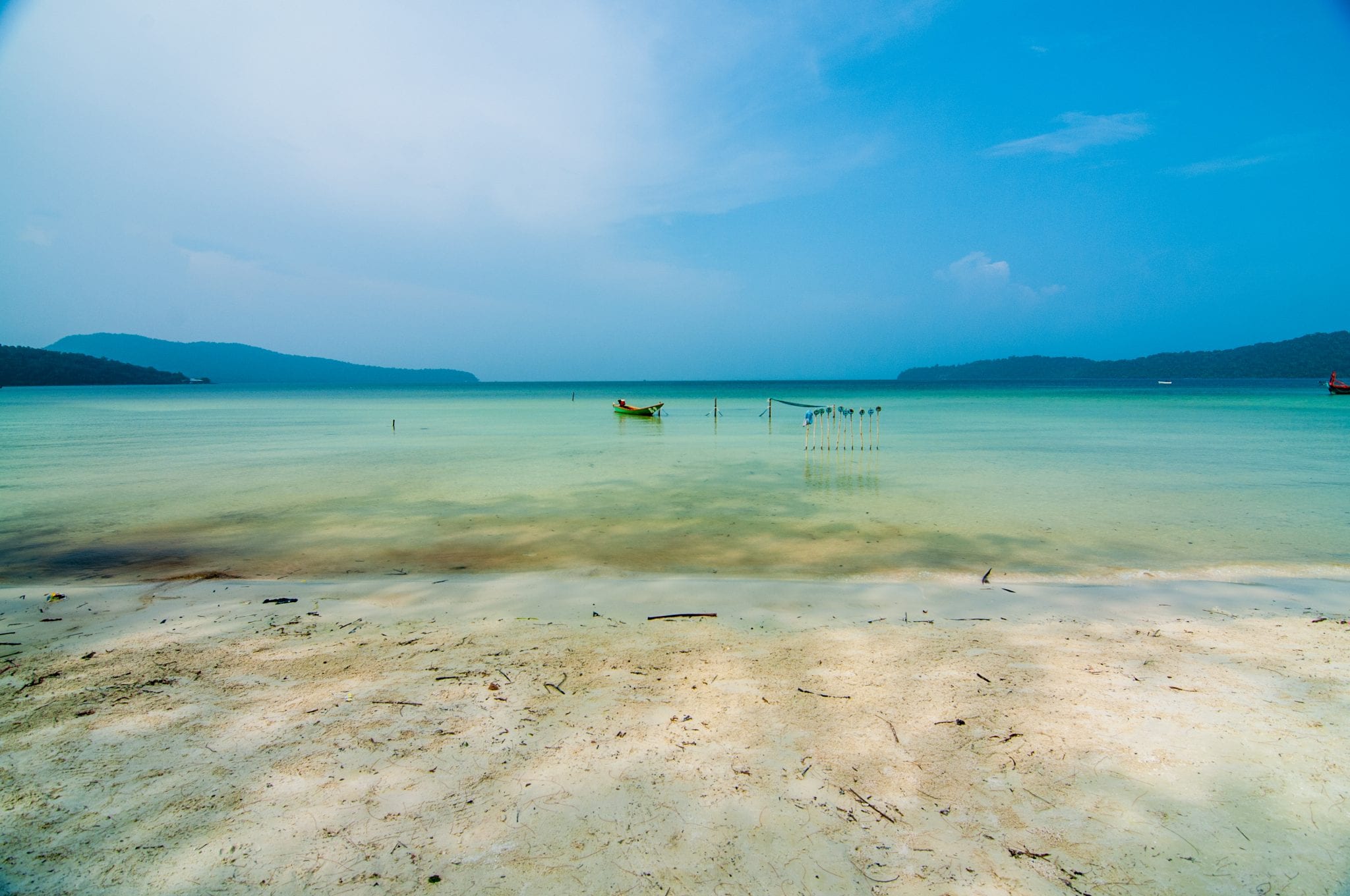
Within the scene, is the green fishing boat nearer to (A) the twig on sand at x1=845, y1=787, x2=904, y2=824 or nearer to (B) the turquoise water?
(B) the turquoise water

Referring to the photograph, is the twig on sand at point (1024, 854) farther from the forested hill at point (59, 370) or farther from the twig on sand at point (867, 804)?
the forested hill at point (59, 370)

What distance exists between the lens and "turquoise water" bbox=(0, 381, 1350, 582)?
8500mm

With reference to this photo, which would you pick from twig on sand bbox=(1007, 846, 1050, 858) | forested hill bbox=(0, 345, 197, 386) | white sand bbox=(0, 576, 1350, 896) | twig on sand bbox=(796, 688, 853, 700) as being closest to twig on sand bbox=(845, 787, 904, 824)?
white sand bbox=(0, 576, 1350, 896)

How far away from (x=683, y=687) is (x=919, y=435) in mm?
27947

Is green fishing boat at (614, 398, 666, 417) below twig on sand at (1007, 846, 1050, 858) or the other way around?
the other way around

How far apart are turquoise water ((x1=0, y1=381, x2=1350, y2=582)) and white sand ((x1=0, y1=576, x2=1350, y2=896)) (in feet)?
9.65

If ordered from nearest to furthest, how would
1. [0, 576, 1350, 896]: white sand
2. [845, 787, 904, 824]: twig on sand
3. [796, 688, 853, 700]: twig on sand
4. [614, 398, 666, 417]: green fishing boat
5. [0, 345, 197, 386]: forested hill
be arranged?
1. [0, 576, 1350, 896]: white sand
2. [845, 787, 904, 824]: twig on sand
3. [796, 688, 853, 700]: twig on sand
4. [614, 398, 666, 417]: green fishing boat
5. [0, 345, 197, 386]: forested hill

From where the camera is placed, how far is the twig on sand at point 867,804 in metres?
2.85

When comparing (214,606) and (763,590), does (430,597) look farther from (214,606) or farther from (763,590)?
(763,590)

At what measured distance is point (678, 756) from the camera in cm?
332

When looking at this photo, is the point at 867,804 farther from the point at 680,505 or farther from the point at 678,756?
the point at 680,505

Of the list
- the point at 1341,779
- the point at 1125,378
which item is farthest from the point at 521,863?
the point at 1125,378

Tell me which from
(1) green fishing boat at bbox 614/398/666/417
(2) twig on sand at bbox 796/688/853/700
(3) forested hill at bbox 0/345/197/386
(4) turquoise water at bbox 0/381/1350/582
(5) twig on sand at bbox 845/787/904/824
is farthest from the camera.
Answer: (3) forested hill at bbox 0/345/197/386

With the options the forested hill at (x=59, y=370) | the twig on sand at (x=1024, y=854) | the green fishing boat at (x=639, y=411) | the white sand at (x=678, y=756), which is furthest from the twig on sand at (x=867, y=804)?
the forested hill at (x=59, y=370)
